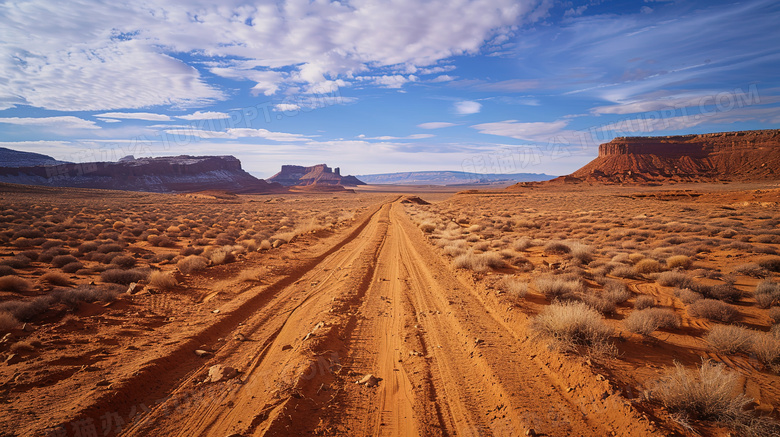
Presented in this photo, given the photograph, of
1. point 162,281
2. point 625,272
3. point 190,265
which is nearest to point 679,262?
point 625,272

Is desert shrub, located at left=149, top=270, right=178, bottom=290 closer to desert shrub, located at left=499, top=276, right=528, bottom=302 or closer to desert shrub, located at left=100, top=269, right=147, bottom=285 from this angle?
desert shrub, located at left=100, top=269, right=147, bottom=285

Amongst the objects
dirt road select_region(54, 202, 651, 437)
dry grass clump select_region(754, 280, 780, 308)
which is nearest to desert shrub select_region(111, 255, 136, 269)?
dirt road select_region(54, 202, 651, 437)

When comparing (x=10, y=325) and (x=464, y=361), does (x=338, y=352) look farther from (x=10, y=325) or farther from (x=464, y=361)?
A: (x=10, y=325)

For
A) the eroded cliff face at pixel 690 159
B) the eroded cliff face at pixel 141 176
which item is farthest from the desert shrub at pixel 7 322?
the eroded cliff face at pixel 141 176

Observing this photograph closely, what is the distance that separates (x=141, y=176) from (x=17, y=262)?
132 meters

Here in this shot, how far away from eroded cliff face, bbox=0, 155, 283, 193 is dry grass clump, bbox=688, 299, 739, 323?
126497mm

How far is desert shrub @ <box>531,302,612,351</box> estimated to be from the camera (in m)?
4.82

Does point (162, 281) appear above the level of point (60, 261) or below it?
below

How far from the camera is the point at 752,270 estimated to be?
835cm

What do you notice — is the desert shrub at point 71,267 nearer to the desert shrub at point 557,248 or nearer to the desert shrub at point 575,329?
the desert shrub at point 575,329

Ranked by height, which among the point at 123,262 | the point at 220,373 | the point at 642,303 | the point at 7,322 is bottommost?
the point at 220,373

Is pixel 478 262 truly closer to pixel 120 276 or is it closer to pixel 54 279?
pixel 120 276

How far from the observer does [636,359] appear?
4.63 meters

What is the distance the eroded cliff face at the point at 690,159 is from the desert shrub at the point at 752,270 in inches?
4092
